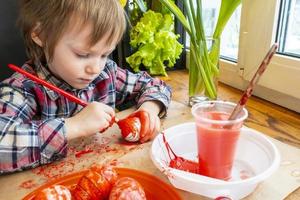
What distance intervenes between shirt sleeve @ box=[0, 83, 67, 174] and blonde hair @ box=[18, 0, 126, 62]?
6.3 inches

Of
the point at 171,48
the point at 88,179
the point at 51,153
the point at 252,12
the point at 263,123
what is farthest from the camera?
the point at 171,48

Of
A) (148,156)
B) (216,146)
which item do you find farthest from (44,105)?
(216,146)

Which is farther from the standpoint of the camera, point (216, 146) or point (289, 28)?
point (289, 28)

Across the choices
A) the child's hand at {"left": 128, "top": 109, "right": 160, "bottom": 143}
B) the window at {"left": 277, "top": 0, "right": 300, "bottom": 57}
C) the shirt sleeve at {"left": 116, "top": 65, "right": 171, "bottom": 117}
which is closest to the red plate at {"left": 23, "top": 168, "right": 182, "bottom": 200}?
the child's hand at {"left": 128, "top": 109, "right": 160, "bottom": 143}

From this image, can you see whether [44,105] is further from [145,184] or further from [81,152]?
[145,184]

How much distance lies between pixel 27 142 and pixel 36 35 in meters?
0.25

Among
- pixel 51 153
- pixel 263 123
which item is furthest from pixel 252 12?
pixel 51 153

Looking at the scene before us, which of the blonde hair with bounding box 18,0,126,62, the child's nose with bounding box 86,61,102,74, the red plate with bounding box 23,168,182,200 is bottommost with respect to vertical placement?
the red plate with bounding box 23,168,182,200

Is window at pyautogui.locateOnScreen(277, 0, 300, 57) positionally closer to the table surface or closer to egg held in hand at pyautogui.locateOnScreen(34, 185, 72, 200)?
the table surface

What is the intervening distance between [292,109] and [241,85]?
0.18 m

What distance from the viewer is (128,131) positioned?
545mm

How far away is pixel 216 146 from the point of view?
0.41 meters

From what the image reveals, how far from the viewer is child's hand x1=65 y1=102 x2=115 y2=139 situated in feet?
1.76

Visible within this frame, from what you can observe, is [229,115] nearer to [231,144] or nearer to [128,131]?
[231,144]
